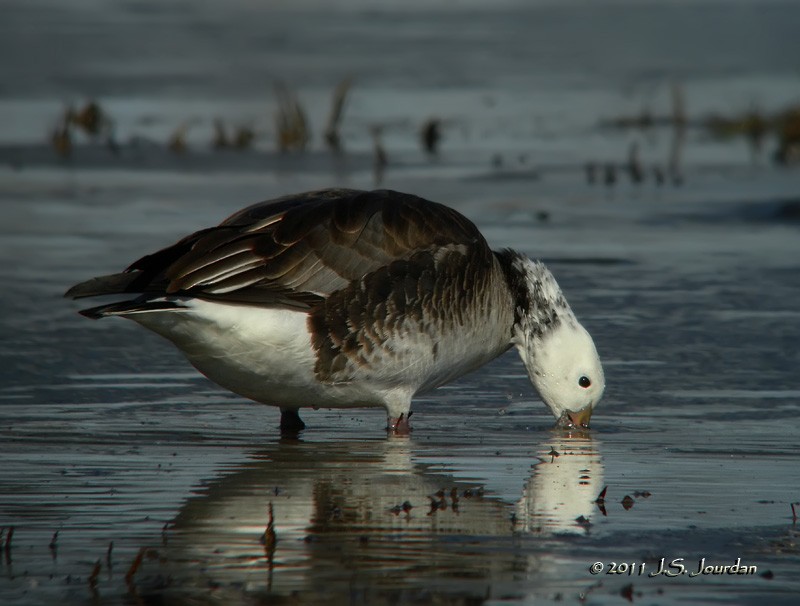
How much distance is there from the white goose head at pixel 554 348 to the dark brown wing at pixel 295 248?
40cm

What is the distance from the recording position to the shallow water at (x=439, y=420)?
4922 millimetres

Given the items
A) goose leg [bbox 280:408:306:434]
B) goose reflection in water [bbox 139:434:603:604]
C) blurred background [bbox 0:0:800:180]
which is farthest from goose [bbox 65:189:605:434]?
blurred background [bbox 0:0:800:180]

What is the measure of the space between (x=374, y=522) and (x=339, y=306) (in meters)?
1.81

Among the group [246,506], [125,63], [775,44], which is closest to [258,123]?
[125,63]

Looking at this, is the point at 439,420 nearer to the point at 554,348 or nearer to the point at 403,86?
the point at 554,348

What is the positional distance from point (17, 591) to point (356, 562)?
1.06 m

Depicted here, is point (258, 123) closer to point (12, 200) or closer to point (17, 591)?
point (12, 200)

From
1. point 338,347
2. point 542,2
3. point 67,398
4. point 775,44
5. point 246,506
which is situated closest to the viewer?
point 246,506

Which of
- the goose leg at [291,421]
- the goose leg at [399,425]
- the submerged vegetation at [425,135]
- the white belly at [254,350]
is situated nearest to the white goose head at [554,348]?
the goose leg at [399,425]

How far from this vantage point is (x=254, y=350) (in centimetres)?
694

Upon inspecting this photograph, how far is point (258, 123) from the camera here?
61.7 ft

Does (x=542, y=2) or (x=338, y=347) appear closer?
(x=338, y=347)

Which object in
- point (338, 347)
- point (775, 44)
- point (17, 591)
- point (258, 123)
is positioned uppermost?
point (775, 44)

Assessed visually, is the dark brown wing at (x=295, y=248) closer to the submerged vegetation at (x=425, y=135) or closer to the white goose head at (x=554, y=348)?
the white goose head at (x=554, y=348)
